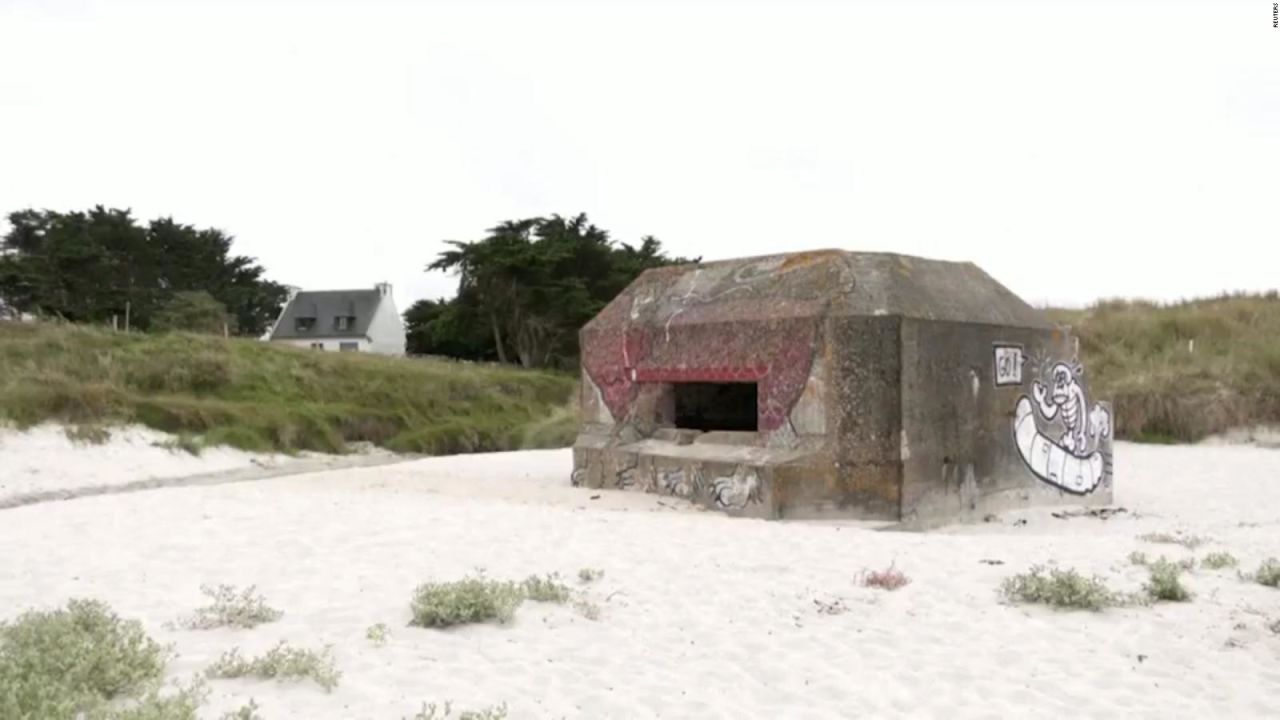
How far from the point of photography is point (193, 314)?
115 ft

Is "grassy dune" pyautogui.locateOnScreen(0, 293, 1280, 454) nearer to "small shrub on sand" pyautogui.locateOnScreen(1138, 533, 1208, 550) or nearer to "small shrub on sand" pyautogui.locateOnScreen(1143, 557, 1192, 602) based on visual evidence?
"small shrub on sand" pyautogui.locateOnScreen(1138, 533, 1208, 550)

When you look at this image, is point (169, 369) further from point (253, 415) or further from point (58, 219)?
point (58, 219)

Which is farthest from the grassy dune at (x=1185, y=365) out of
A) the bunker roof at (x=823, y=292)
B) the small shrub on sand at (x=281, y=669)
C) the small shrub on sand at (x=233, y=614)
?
the small shrub on sand at (x=281, y=669)

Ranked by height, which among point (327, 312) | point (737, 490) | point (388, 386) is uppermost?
point (327, 312)

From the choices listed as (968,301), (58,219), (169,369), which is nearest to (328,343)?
(58,219)

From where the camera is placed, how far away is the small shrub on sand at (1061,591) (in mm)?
5324

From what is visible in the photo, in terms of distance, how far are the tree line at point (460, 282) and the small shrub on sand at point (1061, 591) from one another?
92.6 feet

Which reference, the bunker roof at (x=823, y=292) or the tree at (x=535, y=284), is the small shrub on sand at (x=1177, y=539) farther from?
the tree at (x=535, y=284)

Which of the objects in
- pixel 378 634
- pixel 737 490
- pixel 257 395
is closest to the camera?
pixel 378 634

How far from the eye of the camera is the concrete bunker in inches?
345

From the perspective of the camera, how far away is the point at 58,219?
35.9 m

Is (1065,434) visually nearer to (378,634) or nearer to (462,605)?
(462,605)

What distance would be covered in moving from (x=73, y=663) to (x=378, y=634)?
4.29 feet

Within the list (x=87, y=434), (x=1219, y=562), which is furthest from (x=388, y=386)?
(x=1219, y=562)
